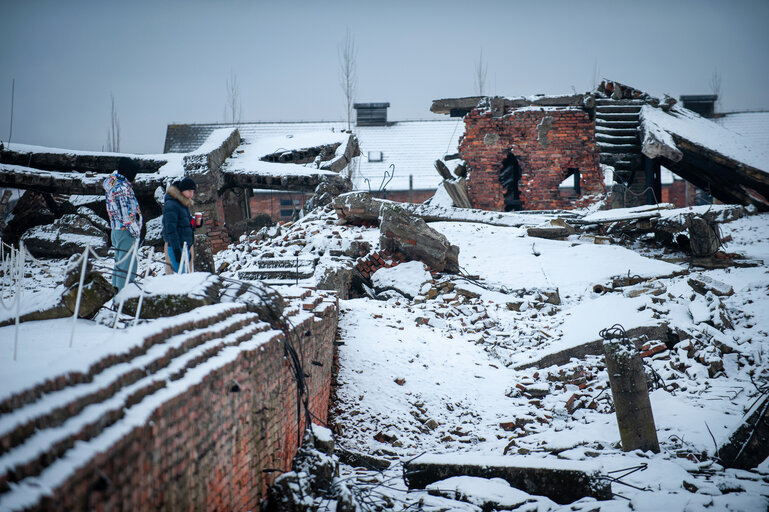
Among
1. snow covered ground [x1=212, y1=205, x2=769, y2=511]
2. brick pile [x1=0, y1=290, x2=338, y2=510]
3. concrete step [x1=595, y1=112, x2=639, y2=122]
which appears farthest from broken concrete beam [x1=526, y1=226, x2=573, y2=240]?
brick pile [x1=0, y1=290, x2=338, y2=510]

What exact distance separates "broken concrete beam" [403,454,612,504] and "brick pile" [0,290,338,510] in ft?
3.65

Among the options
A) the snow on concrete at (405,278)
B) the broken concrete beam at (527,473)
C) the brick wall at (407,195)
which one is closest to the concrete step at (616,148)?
the snow on concrete at (405,278)

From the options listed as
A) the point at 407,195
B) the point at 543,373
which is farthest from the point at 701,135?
the point at 407,195

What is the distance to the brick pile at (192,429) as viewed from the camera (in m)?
2.01

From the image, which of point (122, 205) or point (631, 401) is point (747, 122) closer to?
point (631, 401)

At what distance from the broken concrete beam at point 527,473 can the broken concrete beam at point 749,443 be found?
1346mm

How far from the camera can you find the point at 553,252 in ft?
38.7

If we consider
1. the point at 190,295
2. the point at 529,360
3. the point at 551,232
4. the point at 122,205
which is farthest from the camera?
the point at 551,232

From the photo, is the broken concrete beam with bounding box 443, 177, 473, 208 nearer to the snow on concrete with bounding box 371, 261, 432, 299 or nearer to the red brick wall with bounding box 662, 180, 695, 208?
the snow on concrete with bounding box 371, 261, 432, 299

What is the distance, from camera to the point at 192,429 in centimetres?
281

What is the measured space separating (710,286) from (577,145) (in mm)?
8266

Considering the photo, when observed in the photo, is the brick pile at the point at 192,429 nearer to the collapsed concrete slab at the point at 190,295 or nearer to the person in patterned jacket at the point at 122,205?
the collapsed concrete slab at the point at 190,295

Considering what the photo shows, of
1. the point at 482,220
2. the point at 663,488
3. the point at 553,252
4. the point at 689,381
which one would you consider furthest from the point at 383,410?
the point at 482,220

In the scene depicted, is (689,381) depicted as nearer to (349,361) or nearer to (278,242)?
(349,361)
